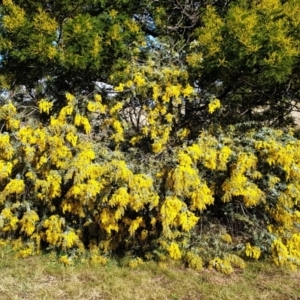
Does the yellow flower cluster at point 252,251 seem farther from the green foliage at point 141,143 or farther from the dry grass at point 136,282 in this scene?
the dry grass at point 136,282

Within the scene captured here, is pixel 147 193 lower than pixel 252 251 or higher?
higher

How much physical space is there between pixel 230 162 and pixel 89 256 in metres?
2.03

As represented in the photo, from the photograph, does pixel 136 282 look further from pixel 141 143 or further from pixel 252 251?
pixel 141 143

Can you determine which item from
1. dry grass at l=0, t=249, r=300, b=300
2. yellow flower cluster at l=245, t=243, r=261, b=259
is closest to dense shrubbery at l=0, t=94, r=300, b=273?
yellow flower cluster at l=245, t=243, r=261, b=259

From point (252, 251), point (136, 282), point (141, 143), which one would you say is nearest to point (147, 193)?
point (136, 282)

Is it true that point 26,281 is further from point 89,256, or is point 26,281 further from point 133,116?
point 133,116

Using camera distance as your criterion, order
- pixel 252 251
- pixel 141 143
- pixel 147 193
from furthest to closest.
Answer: pixel 141 143
pixel 252 251
pixel 147 193

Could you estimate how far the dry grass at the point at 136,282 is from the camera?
449 cm

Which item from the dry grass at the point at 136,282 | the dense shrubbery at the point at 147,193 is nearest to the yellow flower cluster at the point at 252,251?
the dense shrubbery at the point at 147,193

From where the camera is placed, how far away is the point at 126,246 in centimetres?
544

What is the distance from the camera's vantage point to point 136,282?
15.7ft

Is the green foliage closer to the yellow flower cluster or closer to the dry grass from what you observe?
the yellow flower cluster

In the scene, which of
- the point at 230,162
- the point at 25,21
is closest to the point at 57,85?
the point at 25,21

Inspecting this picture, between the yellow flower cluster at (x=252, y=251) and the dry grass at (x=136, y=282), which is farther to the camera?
the yellow flower cluster at (x=252, y=251)
